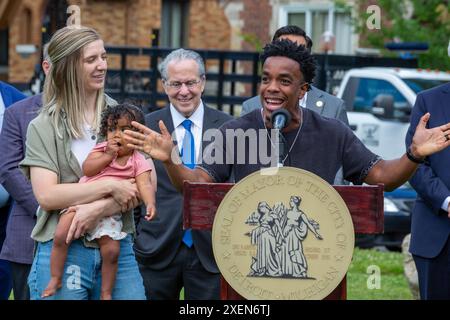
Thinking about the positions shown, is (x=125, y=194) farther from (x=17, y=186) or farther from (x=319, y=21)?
(x=319, y=21)

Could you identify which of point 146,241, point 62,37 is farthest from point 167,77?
point 62,37

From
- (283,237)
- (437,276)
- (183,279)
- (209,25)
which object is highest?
(209,25)

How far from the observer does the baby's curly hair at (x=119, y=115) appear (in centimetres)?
561

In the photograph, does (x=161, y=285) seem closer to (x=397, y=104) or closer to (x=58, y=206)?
(x=58, y=206)

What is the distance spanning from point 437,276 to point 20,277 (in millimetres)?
2390

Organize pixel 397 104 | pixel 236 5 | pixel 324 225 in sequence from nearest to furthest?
pixel 324 225 < pixel 397 104 < pixel 236 5

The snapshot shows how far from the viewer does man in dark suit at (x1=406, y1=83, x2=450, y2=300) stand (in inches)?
268

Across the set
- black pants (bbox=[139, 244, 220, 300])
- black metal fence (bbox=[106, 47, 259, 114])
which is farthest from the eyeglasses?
black metal fence (bbox=[106, 47, 259, 114])

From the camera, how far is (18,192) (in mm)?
6844

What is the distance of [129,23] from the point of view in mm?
28219

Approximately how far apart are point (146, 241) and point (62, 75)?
1.71 m

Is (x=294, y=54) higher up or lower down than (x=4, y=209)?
higher up

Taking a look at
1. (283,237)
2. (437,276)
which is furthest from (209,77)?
(283,237)

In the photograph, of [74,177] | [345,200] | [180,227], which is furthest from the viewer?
[180,227]
